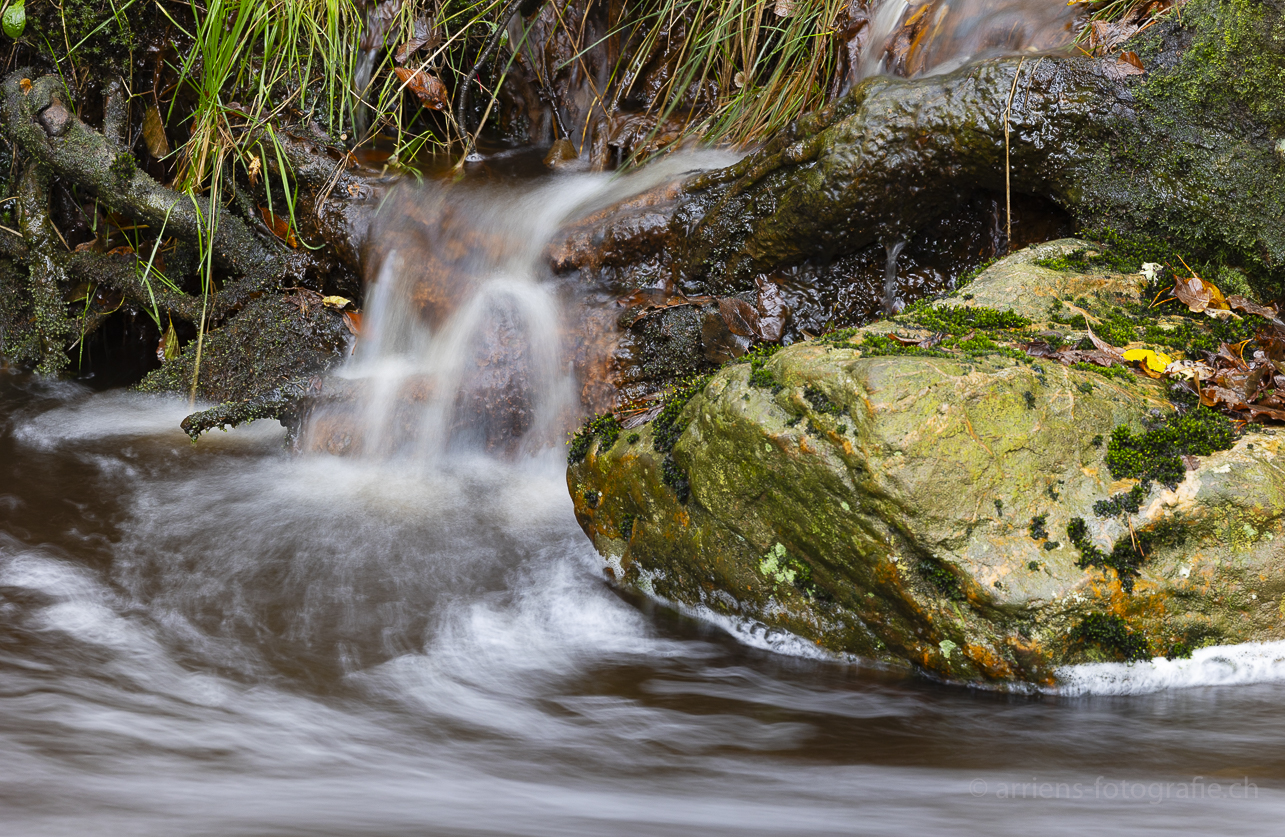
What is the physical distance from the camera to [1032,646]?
2.28 meters

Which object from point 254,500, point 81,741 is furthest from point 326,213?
point 81,741

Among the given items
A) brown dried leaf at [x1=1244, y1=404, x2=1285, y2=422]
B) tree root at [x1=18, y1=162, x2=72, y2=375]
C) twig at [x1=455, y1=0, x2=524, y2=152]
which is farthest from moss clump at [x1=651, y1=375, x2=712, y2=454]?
tree root at [x1=18, y1=162, x2=72, y2=375]

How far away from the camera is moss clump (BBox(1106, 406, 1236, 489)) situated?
2.35 m

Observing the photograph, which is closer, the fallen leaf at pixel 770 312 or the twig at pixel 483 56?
the fallen leaf at pixel 770 312

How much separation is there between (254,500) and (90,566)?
0.73m

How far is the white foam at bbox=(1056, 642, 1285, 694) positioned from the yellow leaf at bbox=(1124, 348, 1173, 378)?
33.8 inches

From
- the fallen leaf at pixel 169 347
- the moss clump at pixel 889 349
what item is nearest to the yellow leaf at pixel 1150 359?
the moss clump at pixel 889 349

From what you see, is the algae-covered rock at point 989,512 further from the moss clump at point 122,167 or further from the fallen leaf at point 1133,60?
the moss clump at point 122,167

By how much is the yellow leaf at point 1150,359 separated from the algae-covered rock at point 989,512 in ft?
0.34

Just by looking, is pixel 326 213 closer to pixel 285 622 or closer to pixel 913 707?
pixel 285 622

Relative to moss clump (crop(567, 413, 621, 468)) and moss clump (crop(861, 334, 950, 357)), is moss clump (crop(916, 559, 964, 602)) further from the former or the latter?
moss clump (crop(567, 413, 621, 468))

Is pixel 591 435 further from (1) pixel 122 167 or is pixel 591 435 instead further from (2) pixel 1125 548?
(1) pixel 122 167

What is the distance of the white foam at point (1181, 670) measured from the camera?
232 centimetres

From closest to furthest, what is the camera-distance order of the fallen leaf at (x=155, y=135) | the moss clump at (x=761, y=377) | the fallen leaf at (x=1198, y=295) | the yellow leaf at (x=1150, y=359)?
the moss clump at (x=761, y=377) < the yellow leaf at (x=1150, y=359) < the fallen leaf at (x=1198, y=295) < the fallen leaf at (x=155, y=135)
